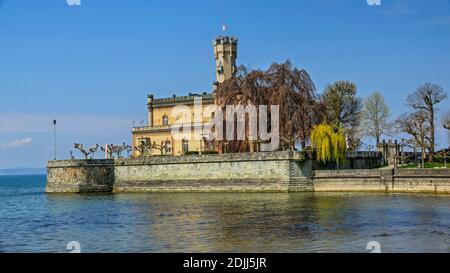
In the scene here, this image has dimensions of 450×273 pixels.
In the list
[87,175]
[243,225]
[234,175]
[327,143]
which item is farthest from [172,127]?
[243,225]

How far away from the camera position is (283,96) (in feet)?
163

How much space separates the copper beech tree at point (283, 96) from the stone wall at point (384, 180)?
15.0ft

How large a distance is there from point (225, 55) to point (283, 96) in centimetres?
2464

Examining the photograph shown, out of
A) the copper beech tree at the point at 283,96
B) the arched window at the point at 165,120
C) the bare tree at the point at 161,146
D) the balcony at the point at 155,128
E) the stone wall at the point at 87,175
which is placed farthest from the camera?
the arched window at the point at 165,120

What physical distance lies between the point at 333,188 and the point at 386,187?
3988mm

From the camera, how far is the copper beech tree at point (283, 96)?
4994cm

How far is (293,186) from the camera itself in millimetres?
46625

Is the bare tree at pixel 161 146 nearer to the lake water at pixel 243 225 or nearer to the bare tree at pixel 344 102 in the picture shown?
the bare tree at pixel 344 102

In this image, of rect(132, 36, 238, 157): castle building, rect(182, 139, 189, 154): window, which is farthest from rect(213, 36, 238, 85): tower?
rect(182, 139, 189, 154): window

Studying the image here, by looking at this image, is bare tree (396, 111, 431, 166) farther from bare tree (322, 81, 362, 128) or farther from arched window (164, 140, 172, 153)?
arched window (164, 140, 172, 153)

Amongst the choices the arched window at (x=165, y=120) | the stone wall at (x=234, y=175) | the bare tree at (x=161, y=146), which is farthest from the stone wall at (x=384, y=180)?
the arched window at (x=165, y=120)

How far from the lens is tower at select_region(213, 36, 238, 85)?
72.9 m
